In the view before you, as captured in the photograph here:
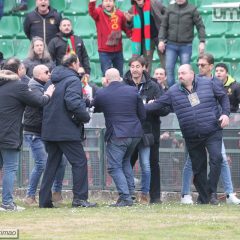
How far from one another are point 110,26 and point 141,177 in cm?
375

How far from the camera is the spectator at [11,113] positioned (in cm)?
1512

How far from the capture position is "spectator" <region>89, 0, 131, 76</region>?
19828 mm

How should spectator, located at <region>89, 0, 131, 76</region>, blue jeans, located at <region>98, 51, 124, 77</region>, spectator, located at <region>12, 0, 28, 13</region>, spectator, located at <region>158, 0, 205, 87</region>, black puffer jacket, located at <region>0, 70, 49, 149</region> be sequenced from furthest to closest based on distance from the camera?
spectator, located at <region>12, 0, 28, 13</region> < blue jeans, located at <region>98, 51, 124, 77</region> < spectator, located at <region>89, 0, 131, 76</region> < spectator, located at <region>158, 0, 205, 87</region> < black puffer jacket, located at <region>0, 70, 49, 149</region>

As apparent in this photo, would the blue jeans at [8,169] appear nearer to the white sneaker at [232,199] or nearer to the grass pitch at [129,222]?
the grass pitch at [129,222]

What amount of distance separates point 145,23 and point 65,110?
4433 millimetres

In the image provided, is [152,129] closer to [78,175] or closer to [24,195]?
[78,175]

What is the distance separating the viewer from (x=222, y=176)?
16859 millimetres

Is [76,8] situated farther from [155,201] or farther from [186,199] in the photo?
[186,199]

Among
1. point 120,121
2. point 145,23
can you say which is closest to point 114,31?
point 145,23

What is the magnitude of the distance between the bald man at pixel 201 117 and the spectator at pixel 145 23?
131 inches

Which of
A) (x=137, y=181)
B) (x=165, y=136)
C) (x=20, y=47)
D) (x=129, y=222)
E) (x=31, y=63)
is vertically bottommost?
(x=129, y=222)

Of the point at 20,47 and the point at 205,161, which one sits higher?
the point at 20,47

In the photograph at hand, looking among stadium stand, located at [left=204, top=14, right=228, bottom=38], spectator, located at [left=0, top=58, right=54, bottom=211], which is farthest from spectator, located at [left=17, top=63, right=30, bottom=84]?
stadium stand, located at [left=204, top=14, right=228, bottom=38]

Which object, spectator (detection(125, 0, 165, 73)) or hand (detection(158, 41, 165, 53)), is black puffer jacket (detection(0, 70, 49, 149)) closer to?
hand (detection(158, 41, 165, 53))
